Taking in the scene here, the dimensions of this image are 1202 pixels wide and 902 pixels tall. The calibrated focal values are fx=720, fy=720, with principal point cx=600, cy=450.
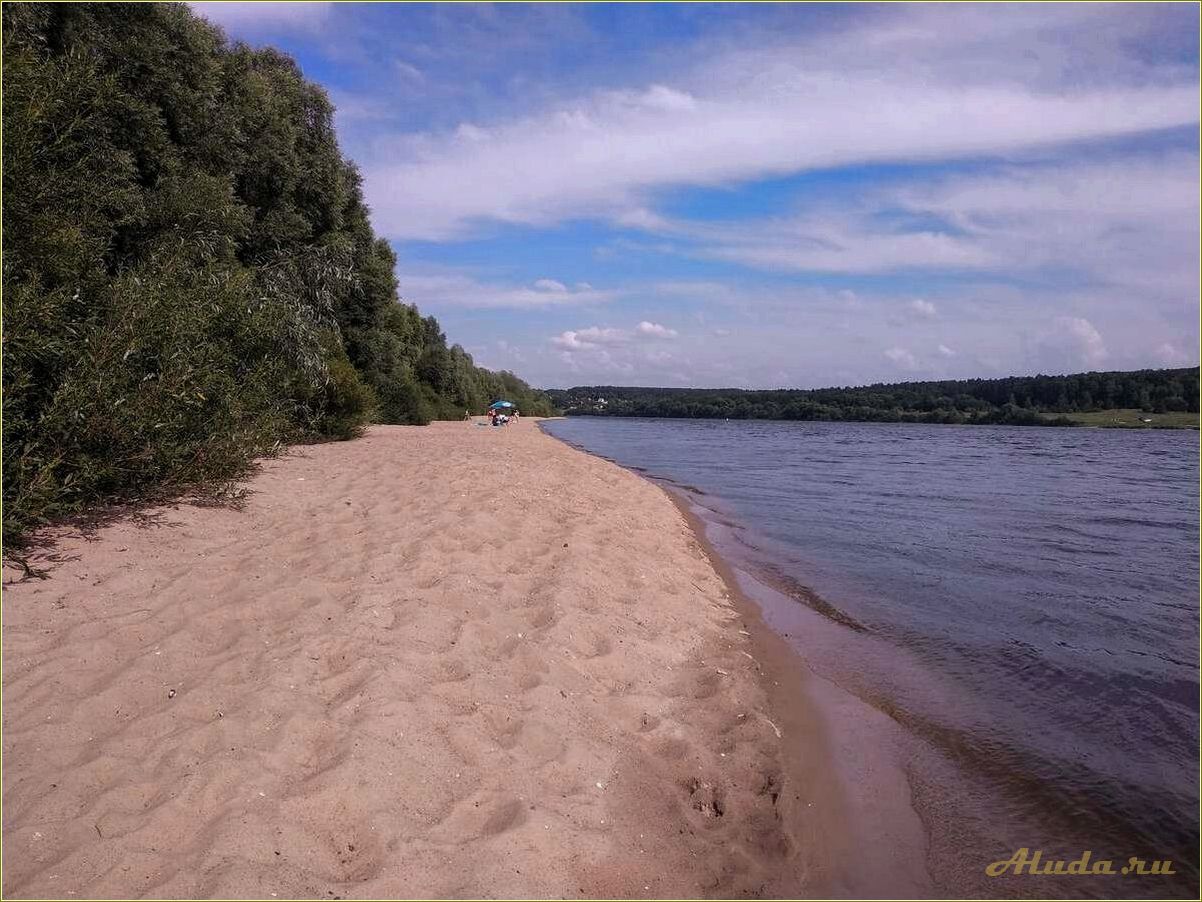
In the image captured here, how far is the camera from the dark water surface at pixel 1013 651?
399 centimetres

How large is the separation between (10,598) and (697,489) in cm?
1601

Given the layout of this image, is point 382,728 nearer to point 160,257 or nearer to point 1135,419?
point 160,257

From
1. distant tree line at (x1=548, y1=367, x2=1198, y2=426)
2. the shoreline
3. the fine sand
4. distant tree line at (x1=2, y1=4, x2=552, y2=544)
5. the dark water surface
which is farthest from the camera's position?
distant tree line at (x1=548, y1=367, x2=1198, y2=426)

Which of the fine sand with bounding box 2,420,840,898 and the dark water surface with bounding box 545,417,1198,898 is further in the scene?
the dark water surface with bounding box 545,417,1198,898

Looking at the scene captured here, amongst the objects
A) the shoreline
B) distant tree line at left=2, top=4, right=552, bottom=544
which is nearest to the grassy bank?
distant tree line at left=2, top=4, right=552, bottom=544

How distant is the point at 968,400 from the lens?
67.6 meters

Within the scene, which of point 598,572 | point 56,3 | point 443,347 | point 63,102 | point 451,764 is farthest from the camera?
point 443,347

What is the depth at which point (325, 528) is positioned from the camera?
24.0 feet

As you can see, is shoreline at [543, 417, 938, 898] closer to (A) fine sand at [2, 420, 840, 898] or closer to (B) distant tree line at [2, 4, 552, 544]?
(A) fine sand at [2, 420, 840, 898]

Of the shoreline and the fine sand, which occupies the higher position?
the fine sand

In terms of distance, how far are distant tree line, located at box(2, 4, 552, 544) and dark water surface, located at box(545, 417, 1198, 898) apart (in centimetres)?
651

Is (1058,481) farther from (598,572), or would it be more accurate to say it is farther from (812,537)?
(598,572)

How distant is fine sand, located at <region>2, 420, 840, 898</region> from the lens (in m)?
2.98

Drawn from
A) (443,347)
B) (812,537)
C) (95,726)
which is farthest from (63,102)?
(443,347)
